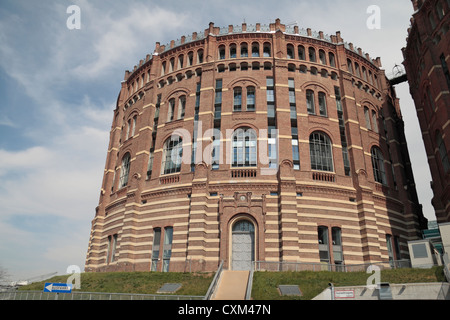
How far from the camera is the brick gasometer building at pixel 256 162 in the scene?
27.0 m

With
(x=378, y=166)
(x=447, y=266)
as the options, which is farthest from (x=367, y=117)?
(x=447, y=266)

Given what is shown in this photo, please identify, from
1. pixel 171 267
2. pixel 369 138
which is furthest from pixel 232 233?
pixel 369 138

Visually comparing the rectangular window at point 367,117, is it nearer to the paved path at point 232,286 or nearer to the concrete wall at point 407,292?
the concrete wall at point 407,292

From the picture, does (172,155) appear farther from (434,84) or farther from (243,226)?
(434,84)

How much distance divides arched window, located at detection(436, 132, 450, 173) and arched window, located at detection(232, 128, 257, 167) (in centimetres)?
1720

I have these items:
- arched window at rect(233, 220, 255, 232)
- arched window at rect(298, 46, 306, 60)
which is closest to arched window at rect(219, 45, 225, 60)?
arched window at rect(298, 46, 306, 60)

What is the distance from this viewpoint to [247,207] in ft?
89.4

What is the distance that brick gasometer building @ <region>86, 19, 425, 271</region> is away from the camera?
26953 millimetres

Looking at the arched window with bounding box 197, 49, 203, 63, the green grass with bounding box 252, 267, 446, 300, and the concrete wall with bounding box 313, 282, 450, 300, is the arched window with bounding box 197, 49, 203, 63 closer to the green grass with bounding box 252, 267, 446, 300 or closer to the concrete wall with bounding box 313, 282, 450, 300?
the green grass with bounding box 252, 267, 446, 300

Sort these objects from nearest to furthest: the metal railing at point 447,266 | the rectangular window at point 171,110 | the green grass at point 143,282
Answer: the metal railing at point 447,266 → the green grass at point 143,282 → the rectangular window at point 171,110

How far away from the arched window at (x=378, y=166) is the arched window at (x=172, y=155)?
18777mm

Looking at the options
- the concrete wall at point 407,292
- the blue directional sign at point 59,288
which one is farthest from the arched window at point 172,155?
the concrete wall at point 407,292

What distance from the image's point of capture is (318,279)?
20.2 metres

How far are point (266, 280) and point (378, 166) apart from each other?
1941 centimetres
